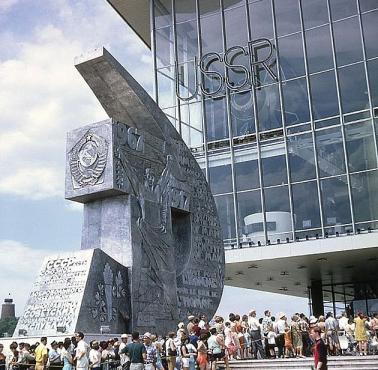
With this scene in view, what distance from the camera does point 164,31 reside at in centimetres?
3234

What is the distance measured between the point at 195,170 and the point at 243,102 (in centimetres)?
1162

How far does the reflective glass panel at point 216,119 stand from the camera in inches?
1161

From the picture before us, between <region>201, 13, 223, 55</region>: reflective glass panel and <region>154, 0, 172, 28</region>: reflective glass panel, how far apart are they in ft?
7.91

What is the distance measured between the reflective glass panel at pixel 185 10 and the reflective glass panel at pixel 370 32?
879 centimetres

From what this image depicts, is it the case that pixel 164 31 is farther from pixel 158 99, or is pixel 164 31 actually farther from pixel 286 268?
pixel 286 268

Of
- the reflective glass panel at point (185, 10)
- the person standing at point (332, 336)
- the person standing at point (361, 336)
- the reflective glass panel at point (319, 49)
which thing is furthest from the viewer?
the reflective glass panel at point (185, 10)

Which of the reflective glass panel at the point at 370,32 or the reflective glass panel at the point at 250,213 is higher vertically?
the reflective glass panel at the point at 370,32

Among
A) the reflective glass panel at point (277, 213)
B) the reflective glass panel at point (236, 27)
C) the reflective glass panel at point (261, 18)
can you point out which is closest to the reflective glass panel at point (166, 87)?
the reflective glass panel at point (236, 27)

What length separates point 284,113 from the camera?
92.6 feet

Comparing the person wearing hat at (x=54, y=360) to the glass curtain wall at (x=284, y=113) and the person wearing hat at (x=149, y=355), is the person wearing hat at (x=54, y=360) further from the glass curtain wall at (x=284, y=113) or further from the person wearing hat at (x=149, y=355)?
the glass curtain wall at (x=284, y=113)

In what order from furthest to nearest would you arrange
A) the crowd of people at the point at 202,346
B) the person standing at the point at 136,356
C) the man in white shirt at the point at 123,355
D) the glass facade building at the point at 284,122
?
the glass facade building at the point at 284,122
the man in white shirt at the point at 123,355
the crowd of people at the point at 202,346
the person standing at the point at 136,356

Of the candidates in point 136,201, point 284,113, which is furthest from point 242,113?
point 136,201

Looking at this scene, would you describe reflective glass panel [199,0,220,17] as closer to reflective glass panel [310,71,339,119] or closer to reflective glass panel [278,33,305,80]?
reflective glass panel [278,33,305,80]

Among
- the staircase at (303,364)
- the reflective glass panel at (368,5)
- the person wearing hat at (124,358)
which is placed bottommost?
the staircase at (303,364)
